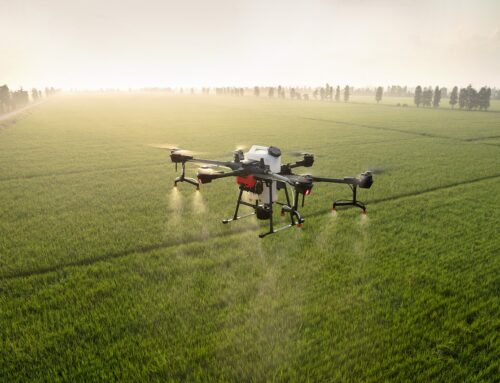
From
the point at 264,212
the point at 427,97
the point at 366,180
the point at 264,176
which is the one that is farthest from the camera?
the point at 427,97

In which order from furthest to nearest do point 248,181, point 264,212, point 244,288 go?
point 264,212 → point 248,181 → point 244,288

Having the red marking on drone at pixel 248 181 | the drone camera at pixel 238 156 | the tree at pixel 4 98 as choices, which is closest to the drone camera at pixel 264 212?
the red marking on drone at pixel 248 181

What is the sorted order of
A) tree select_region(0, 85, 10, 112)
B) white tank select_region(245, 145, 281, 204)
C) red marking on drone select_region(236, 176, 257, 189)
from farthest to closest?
tree select_region(0, 85, 10, 112) → red marking on drone select_region(236, 176, 257, 189) → white tank select_region(245, 145, 281, 204)

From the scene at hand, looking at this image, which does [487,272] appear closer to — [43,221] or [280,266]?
[280,266]

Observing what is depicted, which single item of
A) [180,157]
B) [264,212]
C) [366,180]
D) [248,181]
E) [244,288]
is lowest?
[244,288]

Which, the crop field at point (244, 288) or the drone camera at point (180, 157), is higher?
the drone camera at point (180, 157)

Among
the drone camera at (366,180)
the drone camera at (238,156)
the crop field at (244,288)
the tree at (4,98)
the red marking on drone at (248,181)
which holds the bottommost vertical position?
the crop field at (244,288)

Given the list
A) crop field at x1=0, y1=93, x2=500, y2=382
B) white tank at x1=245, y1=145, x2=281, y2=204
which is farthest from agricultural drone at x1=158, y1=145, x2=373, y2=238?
crop field at x1=0, y1=93, x2=500, y2=382

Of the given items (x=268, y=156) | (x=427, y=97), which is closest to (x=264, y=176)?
(x=268, y=156)

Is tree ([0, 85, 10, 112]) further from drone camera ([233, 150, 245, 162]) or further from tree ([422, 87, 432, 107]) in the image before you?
tree ([422, 87, 432, 107])

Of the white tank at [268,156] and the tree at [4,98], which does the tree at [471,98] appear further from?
the tree at [4,98]

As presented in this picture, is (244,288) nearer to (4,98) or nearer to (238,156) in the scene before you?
(238,156)
